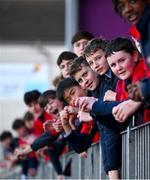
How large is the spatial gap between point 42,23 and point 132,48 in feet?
106

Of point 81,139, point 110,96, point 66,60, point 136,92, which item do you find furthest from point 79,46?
point 136,92

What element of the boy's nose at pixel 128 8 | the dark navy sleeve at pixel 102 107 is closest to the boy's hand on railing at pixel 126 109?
the dark navy sleeve at pixel 102 107

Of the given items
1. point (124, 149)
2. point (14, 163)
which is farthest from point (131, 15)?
point (14, 163)

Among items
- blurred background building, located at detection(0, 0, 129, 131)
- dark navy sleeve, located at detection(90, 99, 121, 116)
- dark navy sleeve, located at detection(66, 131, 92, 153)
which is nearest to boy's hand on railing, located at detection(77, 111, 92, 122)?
dark navy sleeve, located at detection(66, 131, 92, 153)

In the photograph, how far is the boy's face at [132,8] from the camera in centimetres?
679

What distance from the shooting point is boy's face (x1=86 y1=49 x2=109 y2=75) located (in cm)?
872

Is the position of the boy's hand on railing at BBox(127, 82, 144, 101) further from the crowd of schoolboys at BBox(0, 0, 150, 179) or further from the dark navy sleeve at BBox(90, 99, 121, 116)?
the dark navy sleeve at BBox(90, 99, 121, 116)

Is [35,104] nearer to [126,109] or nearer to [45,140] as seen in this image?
[45,140]

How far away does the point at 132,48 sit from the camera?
778 cm

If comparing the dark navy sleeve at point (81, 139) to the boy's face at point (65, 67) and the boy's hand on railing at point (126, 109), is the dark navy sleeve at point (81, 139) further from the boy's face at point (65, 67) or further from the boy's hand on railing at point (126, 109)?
the boy's hand on railing at point (126, 109)

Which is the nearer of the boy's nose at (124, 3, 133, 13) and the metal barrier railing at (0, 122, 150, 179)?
the boy's nose at (124, 3, 133, 13)

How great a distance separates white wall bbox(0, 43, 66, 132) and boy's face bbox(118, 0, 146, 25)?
28.2 meters

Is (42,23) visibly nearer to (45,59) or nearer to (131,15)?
(45,59)

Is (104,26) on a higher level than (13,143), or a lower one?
higher
